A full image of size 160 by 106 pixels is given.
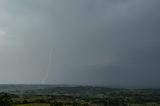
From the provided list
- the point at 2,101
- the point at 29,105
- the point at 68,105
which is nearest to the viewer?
the point at 2,101

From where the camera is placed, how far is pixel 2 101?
131500 mm

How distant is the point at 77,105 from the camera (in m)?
188

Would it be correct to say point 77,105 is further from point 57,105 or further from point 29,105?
point 29,105

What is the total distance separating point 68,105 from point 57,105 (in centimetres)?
852

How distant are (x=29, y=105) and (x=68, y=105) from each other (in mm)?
25868

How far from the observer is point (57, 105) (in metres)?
179

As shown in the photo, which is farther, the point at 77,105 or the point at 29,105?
the point at 77,105

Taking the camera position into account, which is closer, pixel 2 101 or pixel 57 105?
pixel 2 101

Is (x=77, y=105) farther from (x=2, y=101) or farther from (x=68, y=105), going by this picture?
(x=2, y=101)

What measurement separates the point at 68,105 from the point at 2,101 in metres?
61.0

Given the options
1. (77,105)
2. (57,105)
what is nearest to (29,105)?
(57,105)

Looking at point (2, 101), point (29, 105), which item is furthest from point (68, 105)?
point (2, 101)

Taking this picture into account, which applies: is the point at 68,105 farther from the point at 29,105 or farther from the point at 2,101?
the point at 2,101

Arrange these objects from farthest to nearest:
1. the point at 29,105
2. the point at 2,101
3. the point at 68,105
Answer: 1. the point at 68,105
2. the point at 29,105
3. the point at 2,101
